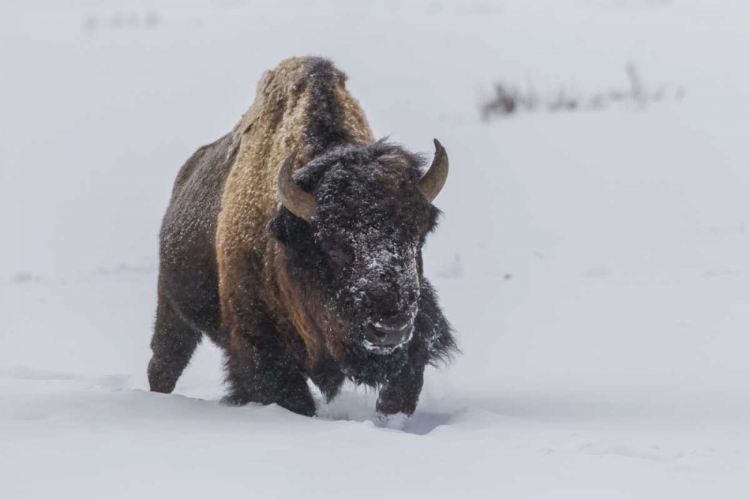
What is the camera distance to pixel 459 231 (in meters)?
10.0

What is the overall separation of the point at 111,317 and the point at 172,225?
2.80 meters

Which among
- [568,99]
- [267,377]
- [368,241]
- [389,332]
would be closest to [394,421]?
[267,377]

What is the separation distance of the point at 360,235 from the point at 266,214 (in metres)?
0.72

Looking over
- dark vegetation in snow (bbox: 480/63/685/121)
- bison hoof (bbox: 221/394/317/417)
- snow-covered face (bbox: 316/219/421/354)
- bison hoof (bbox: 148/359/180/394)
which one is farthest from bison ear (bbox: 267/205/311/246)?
dark vegetation in snow (bbox: 480/63/685/121)

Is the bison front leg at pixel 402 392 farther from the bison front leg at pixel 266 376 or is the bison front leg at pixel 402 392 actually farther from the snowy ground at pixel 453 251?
the bison front leg at pixel 266 376

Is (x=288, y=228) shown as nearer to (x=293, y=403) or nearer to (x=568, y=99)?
(x=293, y=403)

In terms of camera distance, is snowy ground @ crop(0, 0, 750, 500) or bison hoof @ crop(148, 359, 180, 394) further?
bison hoof @ crop(148, 359, 180, 394)

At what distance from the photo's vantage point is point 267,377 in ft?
13.7

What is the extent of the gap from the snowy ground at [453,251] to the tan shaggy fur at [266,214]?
1.36ft

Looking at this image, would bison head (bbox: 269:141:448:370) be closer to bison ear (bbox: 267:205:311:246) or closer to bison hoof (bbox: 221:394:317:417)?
bison ear (bbox: 267:205:311:246)

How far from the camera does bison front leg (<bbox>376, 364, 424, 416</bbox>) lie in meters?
4.12

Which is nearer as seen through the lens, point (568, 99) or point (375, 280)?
point (375, 280)

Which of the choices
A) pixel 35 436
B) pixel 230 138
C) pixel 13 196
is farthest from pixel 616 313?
pixel 13 196

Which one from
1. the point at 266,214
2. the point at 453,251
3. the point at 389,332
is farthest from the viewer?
the point at 453,251
